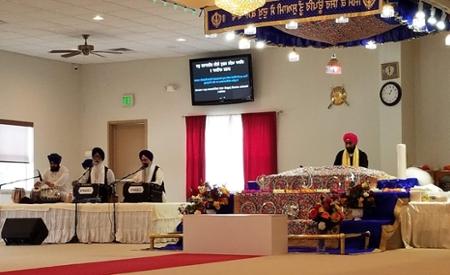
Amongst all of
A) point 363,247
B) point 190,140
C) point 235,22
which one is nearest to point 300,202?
point 363,247

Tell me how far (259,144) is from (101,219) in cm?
425

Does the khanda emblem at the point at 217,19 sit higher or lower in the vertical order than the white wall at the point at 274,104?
higher

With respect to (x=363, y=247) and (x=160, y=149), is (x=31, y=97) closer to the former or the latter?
(x=160, y=149)

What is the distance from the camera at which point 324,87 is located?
15.0 metres

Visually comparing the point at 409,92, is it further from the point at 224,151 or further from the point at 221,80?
the point at 224,151

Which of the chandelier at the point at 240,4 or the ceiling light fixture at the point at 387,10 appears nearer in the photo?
the chandelier at the point at 240,4

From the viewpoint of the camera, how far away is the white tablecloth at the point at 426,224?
390 inches

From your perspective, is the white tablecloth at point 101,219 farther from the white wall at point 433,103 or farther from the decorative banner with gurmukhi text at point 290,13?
the white wall at point 433,103

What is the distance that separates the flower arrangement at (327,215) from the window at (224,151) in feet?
20.5

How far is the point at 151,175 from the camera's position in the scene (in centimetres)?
1303

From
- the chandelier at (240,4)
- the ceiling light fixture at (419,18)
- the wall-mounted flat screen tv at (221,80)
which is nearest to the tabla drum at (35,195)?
the wall-mounted flat screen tv at (221,80)

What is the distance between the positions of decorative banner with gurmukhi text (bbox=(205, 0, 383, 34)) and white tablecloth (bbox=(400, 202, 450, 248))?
8.14ft

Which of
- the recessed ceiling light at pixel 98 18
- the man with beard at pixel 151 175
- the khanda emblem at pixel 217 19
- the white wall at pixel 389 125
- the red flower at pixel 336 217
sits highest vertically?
the recessed ceiling light at pixel 98 18

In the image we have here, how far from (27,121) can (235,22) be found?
747cm
